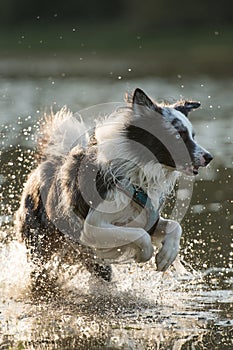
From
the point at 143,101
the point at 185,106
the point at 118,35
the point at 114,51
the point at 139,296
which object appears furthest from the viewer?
the point at 118,35

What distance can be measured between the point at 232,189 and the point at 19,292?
3.60 meters

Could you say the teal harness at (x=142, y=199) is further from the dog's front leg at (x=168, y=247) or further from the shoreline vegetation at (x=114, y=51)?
the shoreline vegetation at (x=114, y=51)

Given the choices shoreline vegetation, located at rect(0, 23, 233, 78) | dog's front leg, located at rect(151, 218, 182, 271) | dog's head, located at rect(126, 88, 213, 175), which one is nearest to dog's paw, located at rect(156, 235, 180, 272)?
dog's front leg, located at rect(151, 218, 182, 271)

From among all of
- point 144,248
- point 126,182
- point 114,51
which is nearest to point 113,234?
point 144,248

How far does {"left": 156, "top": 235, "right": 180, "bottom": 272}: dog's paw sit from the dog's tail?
1.06 m

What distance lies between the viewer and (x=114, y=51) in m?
26.7

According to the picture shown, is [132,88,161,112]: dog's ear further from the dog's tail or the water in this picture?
the water

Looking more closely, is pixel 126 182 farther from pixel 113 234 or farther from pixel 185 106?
pixel 185 106

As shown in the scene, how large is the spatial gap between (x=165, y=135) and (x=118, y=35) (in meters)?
24.5

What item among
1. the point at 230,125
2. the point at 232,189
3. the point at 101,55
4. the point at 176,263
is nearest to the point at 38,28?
the point at 101,55

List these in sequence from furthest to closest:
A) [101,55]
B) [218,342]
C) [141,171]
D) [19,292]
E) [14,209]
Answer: [101,55] < [14,209] < [19,292] < [141,171] < [218,342]

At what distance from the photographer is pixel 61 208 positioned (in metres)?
7.18

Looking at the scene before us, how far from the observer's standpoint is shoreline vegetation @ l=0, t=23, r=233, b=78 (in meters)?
22.6

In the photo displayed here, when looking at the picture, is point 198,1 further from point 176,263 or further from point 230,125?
point 176,263
